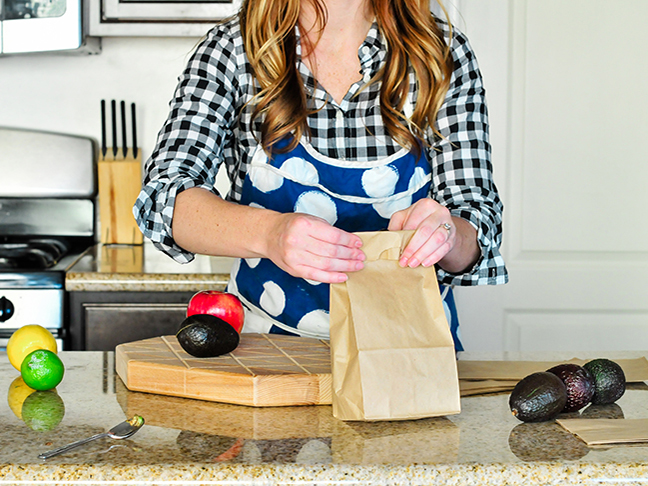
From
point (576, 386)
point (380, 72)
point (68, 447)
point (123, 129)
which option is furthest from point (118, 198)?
point (576, 386)

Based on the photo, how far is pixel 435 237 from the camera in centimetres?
88

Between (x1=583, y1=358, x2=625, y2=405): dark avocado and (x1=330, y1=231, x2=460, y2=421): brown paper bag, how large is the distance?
206mm

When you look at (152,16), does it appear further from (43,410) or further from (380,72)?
(43,410)

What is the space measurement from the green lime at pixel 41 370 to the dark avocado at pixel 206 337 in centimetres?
17

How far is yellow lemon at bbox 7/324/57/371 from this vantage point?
1.01m

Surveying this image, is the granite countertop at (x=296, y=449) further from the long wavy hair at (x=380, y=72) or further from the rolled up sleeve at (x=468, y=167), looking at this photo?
the long wavy hair at (x=380, y=72)

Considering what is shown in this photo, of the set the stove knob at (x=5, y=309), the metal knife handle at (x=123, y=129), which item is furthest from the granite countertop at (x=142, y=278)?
the metal knife handle at (x=123, y=129)

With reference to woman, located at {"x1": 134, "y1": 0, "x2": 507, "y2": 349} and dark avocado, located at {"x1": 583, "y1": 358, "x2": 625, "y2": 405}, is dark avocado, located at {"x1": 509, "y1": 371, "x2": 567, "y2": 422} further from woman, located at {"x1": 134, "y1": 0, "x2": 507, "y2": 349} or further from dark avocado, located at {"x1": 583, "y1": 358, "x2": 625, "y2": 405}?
woman, located at {"x1": 134, "y1": 0, "x2": 507, "y2": 349}

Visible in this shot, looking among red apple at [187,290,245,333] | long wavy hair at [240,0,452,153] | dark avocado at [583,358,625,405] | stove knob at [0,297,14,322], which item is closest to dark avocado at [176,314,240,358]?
red apple at [187,290,245,333]

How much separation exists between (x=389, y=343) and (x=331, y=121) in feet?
1.76

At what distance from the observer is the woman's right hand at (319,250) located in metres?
0.84

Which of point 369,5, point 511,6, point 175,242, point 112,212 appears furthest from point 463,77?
point 112,212

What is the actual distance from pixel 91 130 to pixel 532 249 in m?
1.53

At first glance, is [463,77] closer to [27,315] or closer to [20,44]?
[27,315]
